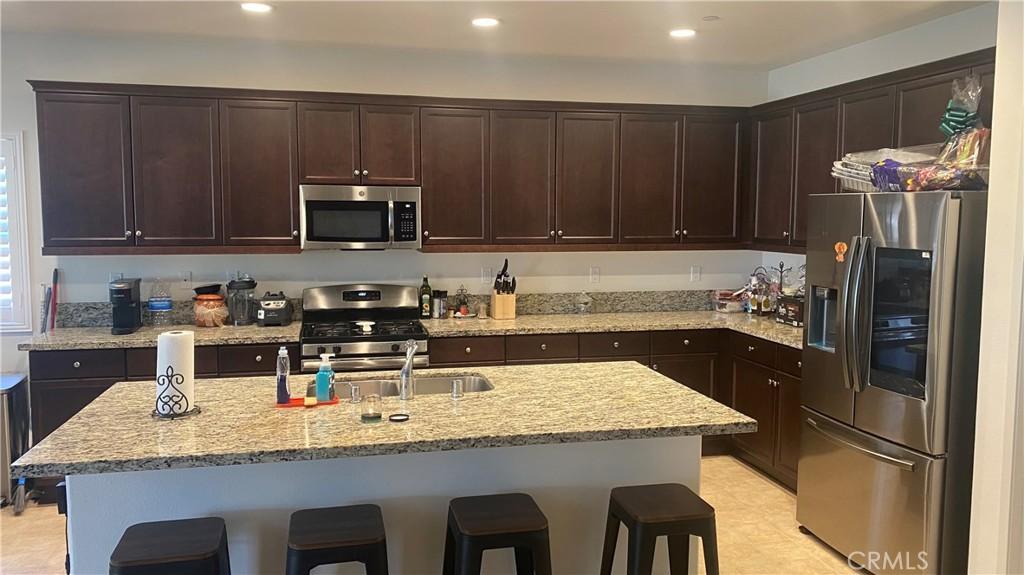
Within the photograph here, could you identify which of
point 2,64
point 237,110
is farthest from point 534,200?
point 2,64

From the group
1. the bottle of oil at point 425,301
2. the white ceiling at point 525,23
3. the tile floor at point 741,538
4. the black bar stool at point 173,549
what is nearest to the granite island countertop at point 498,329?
the bottle of oil at point 425,301

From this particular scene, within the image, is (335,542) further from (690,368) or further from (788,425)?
(690,368)

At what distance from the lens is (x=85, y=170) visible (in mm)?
4090

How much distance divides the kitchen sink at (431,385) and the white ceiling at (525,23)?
1.83 metres

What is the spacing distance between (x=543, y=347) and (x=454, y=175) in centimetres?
120

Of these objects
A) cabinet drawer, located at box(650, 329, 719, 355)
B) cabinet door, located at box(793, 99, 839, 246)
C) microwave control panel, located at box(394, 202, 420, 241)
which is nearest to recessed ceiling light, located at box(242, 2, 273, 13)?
microwave control panel, located at box(394, 202, 420, 241)

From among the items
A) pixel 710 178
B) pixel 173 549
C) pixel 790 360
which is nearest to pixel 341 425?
pixel 173 549

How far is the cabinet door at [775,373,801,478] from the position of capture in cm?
402

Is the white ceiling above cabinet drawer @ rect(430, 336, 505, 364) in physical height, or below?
above

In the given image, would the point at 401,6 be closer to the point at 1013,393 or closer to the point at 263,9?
the point at 263,9

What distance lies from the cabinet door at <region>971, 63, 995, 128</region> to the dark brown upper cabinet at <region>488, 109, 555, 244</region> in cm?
231

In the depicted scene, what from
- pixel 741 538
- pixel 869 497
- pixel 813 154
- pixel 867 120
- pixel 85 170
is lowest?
pixel 741 538

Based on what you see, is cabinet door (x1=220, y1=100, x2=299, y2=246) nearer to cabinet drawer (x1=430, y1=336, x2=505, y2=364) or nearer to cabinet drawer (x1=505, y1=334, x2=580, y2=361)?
cabinet drawer (x1=430, y1=336, x2=505, y2=364)

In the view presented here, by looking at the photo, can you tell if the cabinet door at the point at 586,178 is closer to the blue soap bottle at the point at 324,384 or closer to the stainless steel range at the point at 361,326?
the stainless steel range at the point at 361,326
